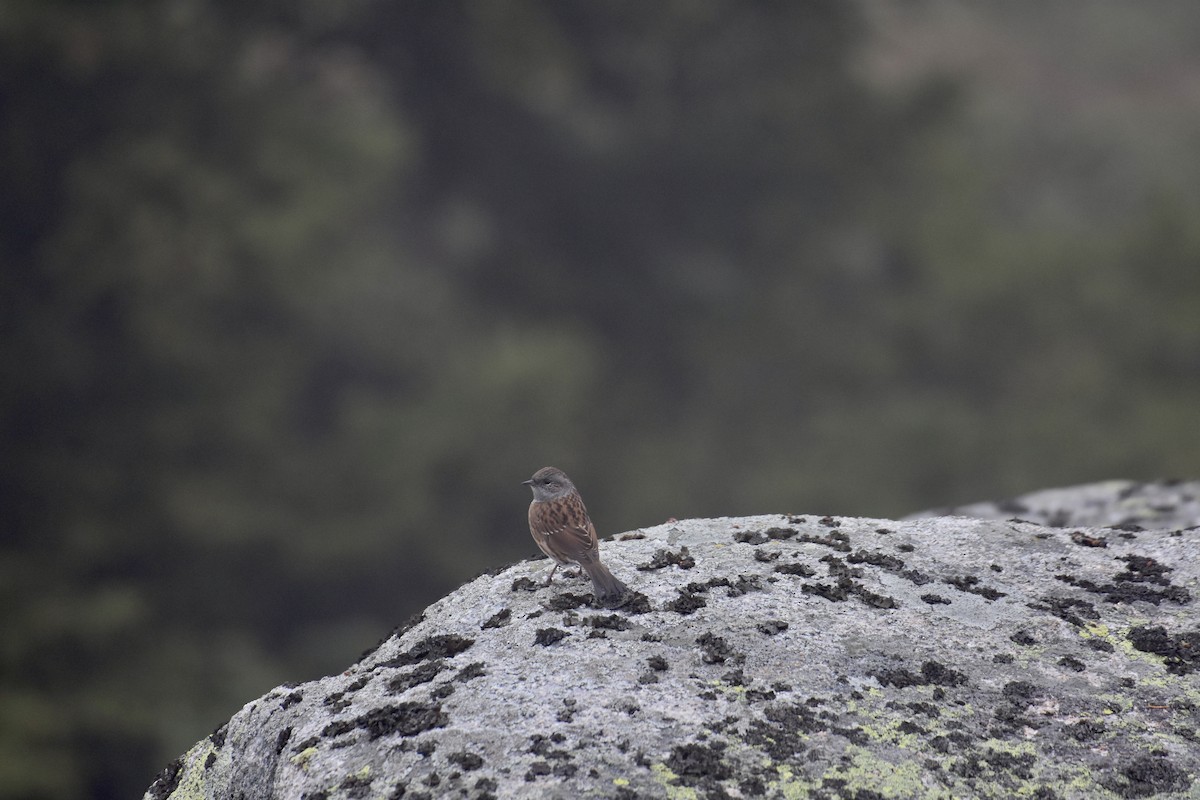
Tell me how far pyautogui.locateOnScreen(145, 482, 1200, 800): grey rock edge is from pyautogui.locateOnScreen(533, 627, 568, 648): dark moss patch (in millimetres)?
12

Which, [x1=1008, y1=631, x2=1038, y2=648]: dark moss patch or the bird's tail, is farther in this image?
the bird's tail

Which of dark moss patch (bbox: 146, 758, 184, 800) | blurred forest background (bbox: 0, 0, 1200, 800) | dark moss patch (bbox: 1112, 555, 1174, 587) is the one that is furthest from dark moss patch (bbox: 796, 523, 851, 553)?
blurred forest background (bbox: 0, 0, 1200, 800)

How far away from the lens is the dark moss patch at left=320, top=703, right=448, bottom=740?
2.54 metres

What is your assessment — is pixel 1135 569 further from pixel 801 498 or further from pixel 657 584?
pixel 801 498

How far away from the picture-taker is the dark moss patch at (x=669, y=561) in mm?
3264

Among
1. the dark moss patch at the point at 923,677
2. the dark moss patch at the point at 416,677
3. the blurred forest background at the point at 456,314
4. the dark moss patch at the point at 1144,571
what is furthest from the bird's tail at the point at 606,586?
the blurred forest background at the point at 456,314

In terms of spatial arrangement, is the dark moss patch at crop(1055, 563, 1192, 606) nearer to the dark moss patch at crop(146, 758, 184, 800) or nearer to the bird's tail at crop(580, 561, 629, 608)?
the bird's tail at crop(580, 561, 629, 608)

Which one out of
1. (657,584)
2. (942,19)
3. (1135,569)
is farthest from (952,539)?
(942,19)

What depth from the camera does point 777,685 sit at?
2695 mm

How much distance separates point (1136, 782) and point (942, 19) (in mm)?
30572

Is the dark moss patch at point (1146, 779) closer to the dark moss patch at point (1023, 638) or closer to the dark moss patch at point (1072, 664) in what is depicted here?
the dark moss patch at point (1072, 664)

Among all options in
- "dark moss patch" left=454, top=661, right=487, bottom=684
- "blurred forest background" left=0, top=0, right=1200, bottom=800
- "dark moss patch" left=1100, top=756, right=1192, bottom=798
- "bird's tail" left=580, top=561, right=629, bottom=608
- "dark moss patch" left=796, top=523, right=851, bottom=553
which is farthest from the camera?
"blurred forest background" left=0, top=0, right=1200, bottom=800

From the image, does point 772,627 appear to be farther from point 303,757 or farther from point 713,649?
point 303,757

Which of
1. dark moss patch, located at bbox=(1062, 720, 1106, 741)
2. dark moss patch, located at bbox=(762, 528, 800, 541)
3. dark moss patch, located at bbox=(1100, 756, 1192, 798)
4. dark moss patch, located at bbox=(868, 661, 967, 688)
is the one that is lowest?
dark moss patch, located at bbox=(1100, 756, 1192, 798)
